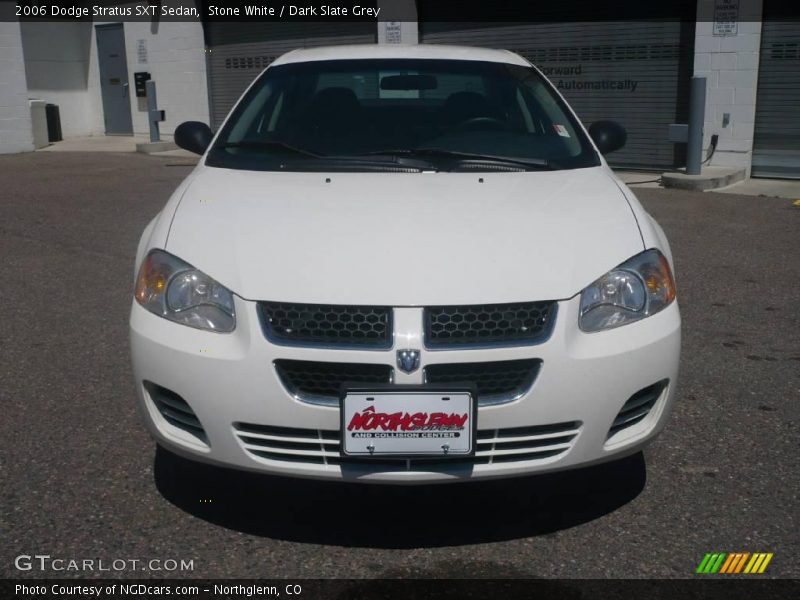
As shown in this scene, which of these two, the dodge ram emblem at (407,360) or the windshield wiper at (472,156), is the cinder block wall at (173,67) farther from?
the dodge ram emblem at (407,360)

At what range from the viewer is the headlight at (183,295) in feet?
8.46

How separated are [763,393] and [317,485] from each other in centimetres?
209

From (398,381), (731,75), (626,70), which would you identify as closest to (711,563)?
(398,381)

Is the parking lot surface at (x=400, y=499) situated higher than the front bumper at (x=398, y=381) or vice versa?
the front bumper at (x=398, y=381)

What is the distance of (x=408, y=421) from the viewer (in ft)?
7.83

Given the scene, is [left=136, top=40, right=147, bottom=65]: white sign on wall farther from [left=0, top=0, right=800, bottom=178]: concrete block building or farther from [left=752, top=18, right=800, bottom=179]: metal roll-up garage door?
[left=752, top=18, right=800, bottom=179]: metal roll-up garage door

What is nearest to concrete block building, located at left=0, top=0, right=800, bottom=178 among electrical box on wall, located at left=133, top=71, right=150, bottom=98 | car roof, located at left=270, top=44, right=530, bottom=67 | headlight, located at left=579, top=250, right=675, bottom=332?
electrical box on wall, located at left=133, top=71, right=150, bottom=98

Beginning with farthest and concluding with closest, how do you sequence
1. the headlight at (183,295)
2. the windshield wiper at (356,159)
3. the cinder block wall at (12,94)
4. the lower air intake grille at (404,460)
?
the cinder block wall at (12,94) < the windshield wiper at (356,159) < the headlight at (183,295) < the lower air intake grille at (404,460)

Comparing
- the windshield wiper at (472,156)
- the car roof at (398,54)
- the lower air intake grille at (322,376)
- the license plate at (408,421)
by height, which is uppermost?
the car roof at (398,54)

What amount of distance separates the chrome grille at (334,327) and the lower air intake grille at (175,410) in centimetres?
36

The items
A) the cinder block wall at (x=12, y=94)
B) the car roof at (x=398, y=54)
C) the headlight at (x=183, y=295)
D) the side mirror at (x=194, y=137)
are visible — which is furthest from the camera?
the cinder block wall at (x=12, y=94)

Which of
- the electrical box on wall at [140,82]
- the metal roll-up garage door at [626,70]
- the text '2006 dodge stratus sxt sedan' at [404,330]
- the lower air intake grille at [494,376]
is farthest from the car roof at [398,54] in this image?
the electrical box on wall at [140,82]

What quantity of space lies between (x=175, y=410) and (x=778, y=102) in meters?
10.2

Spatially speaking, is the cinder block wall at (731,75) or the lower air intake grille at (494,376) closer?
the lower air intake grille at (494,376)
